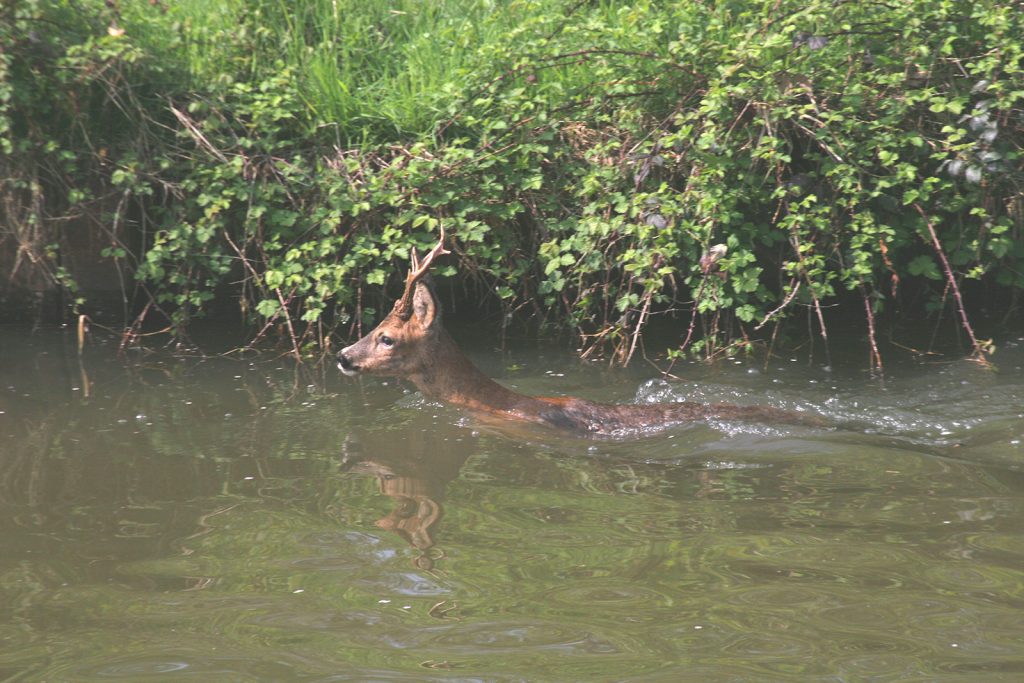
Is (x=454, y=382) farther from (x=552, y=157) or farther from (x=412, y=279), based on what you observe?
(x=552, y=157)

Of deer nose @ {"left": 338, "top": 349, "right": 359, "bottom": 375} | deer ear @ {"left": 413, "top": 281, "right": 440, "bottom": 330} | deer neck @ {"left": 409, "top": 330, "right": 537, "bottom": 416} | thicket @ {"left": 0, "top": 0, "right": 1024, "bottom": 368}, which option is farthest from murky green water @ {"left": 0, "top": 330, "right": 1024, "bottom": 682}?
thicket @ {"left": 0, "top": 0, "right": 1024, "bottom": 368}

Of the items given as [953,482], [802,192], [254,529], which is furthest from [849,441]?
[254,529]

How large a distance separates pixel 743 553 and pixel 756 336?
380 centimetres

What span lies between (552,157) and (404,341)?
181 centimetres

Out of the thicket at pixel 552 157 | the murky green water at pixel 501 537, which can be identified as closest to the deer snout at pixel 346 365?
the murky green water at pixel 501 537

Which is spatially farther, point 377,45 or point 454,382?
point 377,45

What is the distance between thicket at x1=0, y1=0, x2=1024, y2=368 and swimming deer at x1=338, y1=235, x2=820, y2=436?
1.84ft

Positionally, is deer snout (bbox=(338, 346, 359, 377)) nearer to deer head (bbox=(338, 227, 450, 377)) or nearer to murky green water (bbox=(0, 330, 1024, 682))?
deer head (bbox=(338, 227, 450, 377))

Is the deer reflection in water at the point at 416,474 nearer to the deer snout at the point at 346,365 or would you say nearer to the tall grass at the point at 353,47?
the deer snout at the point at 346,365

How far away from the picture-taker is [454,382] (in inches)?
259

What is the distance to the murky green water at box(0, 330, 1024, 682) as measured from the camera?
3.65 meters

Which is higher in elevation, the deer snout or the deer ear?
the deer ear

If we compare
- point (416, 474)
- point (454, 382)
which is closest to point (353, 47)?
point (454, 382)

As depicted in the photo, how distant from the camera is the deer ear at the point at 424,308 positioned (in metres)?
6.59
